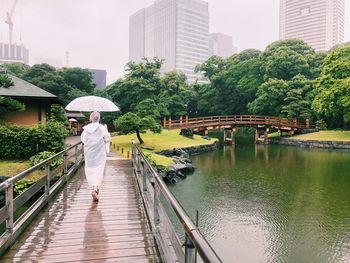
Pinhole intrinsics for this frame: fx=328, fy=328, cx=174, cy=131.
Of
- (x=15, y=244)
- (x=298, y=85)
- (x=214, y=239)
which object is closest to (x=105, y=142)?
(x=15, y=244)

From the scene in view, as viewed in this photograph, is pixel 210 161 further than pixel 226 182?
Yes

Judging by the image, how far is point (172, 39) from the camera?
421ft

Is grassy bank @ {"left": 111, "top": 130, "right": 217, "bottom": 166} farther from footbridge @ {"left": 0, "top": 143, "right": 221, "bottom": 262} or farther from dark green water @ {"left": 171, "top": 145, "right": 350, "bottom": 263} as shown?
footbridge @ {"left": 0, "top": 143, "right": 221, "bottom": 262}

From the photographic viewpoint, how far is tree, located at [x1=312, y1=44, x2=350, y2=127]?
30.4 m

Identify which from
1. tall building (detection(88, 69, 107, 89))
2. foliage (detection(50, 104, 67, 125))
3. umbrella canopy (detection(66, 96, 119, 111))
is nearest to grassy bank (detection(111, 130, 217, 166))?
foliage (detection(50, 104, 67, 125))

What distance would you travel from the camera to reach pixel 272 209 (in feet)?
37.1

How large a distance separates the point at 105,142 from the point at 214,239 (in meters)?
4.20

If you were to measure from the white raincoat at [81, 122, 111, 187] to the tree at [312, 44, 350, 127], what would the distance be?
28728mm

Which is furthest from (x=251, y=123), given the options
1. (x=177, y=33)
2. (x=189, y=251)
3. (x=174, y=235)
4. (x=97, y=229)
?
(x=177, y=33)

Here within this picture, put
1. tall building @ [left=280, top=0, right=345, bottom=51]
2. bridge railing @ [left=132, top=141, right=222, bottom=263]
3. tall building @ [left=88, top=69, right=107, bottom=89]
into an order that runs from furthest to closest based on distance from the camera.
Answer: tall building @ [left=280, top=0, right=345, bottom=51]
tall building @ [left=88, top=69, right=107, bottom=89]
bridge railing @ [left=132, top=141, right=222, bottom=263]

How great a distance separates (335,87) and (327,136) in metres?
4.92

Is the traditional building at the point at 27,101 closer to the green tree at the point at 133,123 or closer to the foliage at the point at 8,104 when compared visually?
the foliage at the point at 8,104

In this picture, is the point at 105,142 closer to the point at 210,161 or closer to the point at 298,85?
the point at 210,161

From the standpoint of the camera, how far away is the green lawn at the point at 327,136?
31422 mm
